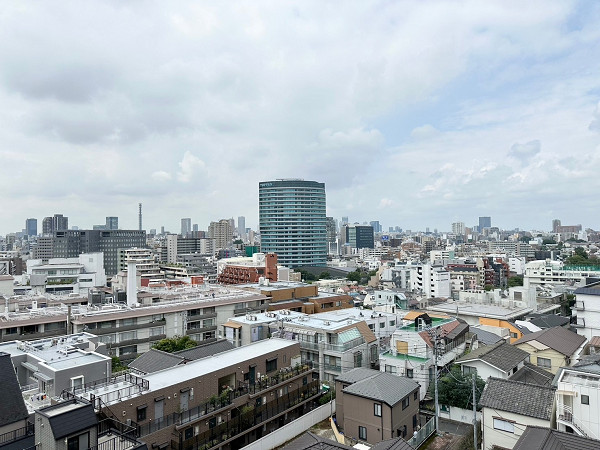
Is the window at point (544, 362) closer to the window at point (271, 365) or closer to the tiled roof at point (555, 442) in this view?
the tiled roof at point (555, 442)

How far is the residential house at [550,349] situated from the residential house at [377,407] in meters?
9.58

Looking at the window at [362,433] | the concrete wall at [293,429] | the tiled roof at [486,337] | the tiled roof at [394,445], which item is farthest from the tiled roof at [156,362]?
the tiled roof at [486,337]

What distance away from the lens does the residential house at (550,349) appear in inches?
912

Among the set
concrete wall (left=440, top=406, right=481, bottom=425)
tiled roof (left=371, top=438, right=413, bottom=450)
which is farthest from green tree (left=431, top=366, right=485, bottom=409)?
tiled roof (left=371, top=438, right=413, bottom=450)

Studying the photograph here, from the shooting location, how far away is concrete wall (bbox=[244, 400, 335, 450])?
17.1m

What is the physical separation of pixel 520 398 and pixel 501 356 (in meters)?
6.53

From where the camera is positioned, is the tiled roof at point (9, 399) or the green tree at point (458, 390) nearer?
the tiled roof at point (9, 399)

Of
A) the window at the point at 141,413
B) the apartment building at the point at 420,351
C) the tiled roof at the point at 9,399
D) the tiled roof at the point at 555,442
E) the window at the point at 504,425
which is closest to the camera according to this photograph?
the tiled roof at the point at 555,442

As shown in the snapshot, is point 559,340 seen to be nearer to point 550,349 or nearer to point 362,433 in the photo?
point 550,349

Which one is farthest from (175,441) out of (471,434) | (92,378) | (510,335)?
(510,335)

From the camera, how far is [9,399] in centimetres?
1261

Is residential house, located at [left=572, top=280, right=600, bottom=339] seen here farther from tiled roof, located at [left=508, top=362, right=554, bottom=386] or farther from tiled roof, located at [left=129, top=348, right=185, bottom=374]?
tiled roof, located at [left=129, top=348, right=185, bottom=374]

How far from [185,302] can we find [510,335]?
25.4 metres

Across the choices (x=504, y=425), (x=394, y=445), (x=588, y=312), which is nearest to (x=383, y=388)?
(x=504, y=425)
